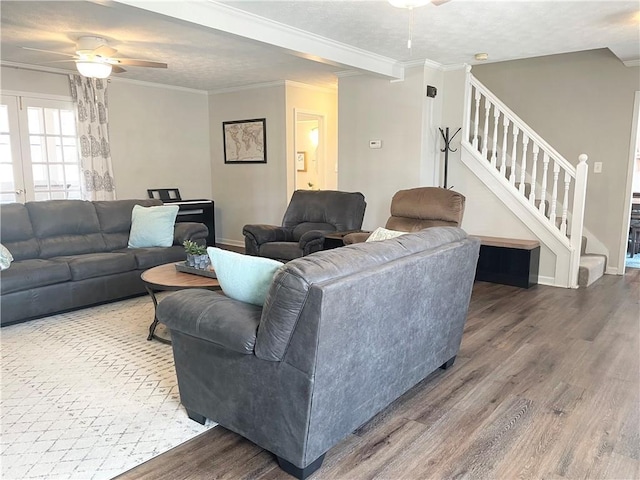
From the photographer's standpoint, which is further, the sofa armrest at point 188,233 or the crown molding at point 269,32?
the sofa armrest at point 188,233

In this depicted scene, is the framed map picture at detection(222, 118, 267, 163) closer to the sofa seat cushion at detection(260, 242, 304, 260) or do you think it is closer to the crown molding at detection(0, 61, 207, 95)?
the crown molding at detection(0, 61, 207, 95)

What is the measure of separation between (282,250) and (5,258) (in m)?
2.44

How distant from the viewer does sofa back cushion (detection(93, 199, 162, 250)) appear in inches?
191

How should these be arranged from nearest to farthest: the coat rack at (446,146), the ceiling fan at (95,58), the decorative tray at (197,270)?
the decorative tray at (197,270)
the ceiling fan at (95,58)
the coat rack at (446,146)

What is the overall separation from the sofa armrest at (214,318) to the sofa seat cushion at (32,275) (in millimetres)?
2248

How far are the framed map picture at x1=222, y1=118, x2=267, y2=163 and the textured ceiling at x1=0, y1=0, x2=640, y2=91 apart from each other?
1477 mm

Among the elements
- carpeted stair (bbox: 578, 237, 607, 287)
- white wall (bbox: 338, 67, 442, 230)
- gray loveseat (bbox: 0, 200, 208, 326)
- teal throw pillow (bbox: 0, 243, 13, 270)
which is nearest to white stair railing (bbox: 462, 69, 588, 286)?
carpeted stair (bbox: 578, 237, 607, 287)

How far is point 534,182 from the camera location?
519 centimetres

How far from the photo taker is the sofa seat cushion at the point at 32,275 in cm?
371

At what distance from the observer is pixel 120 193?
6648 mm

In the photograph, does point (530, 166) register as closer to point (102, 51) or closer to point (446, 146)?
point (446, 146)

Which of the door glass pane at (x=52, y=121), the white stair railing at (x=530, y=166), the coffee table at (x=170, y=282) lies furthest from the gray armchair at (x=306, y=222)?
the door glass pane at (x=52, y=121)

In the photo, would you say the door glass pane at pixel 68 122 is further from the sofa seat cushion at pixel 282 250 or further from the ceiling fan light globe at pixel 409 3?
the ceiling fan light globe at pixel 409 3

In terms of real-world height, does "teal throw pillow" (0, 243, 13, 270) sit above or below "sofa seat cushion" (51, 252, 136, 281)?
above
